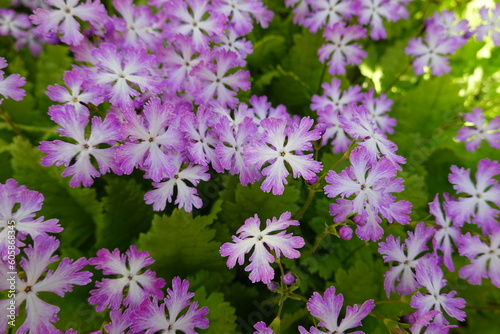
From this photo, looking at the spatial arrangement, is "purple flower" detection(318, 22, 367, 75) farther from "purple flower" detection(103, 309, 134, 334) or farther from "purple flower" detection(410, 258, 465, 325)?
"purple flower" detection(103, 309, 134, 334)

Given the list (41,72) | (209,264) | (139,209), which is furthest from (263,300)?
(41,72)

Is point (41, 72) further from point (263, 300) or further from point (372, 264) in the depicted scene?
point (372, 264)

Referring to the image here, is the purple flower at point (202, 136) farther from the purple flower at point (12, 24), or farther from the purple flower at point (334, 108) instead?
the purple flower at point (12, 24)

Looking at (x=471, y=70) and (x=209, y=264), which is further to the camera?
(x=471, y=70)

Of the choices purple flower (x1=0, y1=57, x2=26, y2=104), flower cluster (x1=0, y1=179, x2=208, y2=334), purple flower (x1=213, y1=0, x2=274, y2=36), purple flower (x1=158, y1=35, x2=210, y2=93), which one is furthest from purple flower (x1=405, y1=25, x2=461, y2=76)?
purple flower (x1=0, y1=57, x2=26, y2=104)

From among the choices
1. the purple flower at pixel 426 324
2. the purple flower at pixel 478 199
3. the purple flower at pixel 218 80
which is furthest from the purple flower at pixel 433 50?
the purple flower at pixel 426 324

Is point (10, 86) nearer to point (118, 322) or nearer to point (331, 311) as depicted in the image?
point (118, 322)

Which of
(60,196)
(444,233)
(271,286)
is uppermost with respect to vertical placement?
(444,233)

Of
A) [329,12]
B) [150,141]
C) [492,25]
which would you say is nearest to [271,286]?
[150,141]
